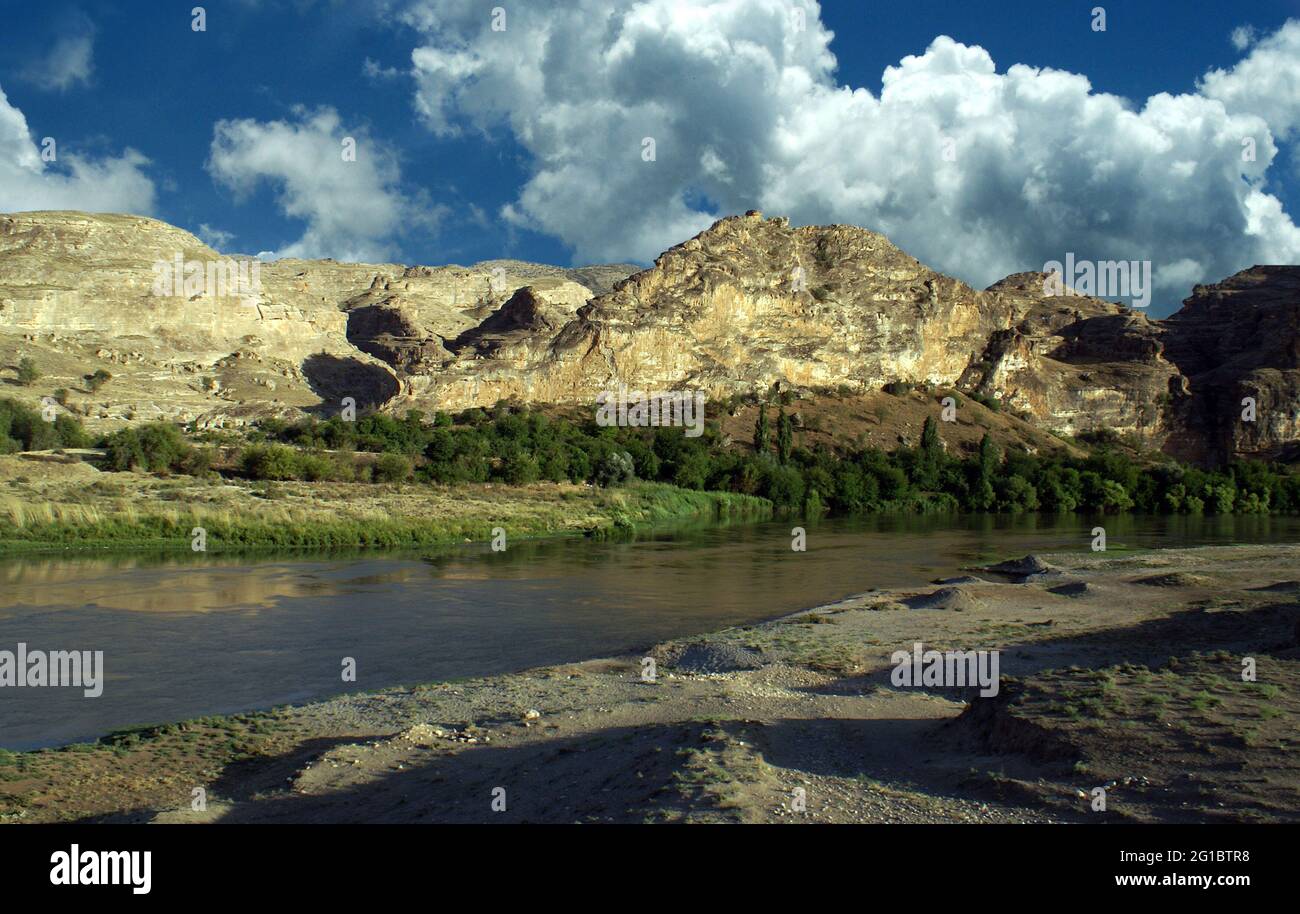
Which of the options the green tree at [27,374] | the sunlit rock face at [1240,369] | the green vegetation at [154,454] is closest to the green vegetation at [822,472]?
the green vegetation at [154,454]

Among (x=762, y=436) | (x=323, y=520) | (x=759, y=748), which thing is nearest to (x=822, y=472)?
(x=762, y=436)

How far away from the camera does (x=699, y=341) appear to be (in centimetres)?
10475

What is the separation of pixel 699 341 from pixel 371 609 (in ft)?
281

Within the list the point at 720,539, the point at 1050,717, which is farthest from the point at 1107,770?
the point at 720,539

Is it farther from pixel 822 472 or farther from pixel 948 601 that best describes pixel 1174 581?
pixel 822 472

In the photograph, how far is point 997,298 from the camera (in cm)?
12581

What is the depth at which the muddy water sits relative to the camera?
13.8 metres

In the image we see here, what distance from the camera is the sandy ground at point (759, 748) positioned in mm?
6934

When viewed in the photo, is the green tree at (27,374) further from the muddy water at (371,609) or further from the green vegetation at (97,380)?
the muddy water at (371,609)

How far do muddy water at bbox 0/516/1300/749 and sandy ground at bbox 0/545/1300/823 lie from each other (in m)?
2.32

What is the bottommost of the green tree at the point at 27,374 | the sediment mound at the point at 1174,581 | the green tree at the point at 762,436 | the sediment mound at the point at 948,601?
the sediment mound at the point at 948,601

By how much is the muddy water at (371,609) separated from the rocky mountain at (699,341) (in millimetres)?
56717
